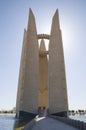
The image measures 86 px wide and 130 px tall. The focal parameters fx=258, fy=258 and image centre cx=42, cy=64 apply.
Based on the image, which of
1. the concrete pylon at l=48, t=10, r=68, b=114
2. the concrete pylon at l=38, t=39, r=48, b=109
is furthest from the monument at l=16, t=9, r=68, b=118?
the concrete pylon at l=38, t=39, r=48, b=109

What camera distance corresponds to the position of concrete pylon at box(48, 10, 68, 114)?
4436cm

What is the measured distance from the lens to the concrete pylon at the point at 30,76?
43.2 meters

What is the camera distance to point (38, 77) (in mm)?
46156

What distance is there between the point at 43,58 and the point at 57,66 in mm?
11609

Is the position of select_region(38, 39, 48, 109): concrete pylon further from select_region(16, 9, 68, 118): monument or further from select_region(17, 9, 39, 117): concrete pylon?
select_region(17, 9, 39, 117): concrete pylon

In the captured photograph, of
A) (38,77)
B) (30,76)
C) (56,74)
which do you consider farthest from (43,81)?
(30,76)

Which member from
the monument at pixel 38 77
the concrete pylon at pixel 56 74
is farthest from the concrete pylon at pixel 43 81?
the monument at pixel 38 77

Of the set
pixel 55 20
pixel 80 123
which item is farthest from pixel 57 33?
pixel 80 123

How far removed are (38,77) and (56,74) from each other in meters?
3.34

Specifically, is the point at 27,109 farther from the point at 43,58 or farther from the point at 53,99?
the point at 43,58

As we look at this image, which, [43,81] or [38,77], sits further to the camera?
[43,81]

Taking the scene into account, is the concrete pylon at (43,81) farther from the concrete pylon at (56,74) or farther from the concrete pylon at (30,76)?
the concrete pylon at (30,76)

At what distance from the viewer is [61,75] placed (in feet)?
154

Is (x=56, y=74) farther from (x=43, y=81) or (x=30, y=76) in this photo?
(x=43, y=81)
